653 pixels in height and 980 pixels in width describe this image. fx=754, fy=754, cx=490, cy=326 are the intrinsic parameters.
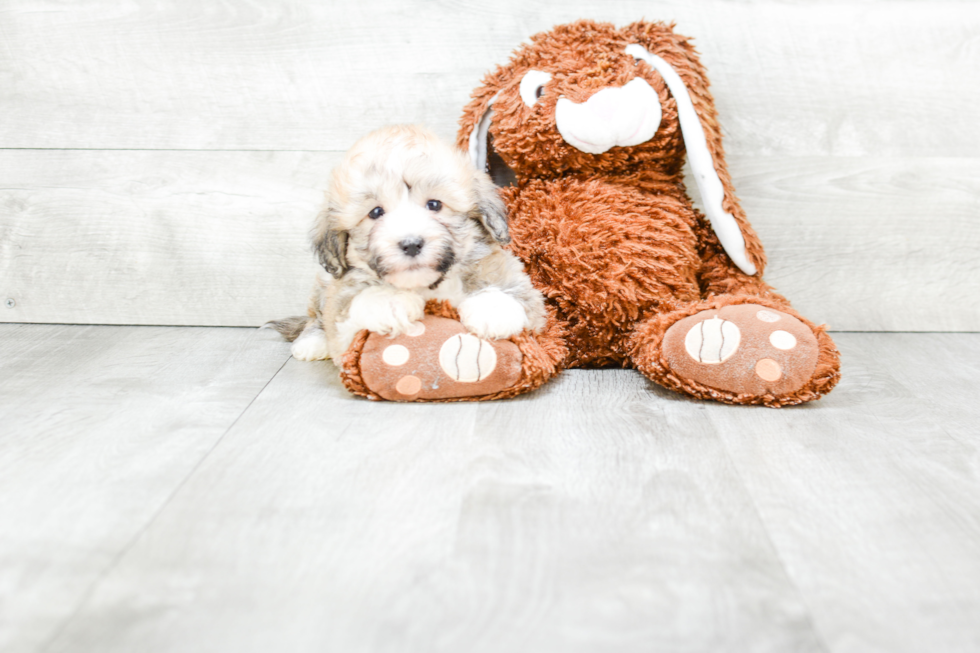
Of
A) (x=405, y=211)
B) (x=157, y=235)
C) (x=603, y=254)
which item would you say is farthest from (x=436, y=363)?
(x=157, y=235)

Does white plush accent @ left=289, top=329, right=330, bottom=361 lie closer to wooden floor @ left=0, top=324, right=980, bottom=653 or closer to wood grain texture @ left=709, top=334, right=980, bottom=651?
wooden floor @ left=0, top=324, right=980, bottom=653

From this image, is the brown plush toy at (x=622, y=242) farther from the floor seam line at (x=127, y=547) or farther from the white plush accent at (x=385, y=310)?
the floor seam line at (x=127, y=547)

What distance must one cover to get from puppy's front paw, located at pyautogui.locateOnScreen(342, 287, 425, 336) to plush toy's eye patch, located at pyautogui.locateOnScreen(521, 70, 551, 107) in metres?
0.48

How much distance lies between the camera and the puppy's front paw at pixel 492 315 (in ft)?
4.51

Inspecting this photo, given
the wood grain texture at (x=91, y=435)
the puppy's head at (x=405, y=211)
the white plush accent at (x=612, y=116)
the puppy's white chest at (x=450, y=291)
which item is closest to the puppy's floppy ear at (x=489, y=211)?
the puppy's head at (x=405, y=211)

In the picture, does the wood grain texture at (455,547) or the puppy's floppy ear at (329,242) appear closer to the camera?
the wood grain texture at (455,547)

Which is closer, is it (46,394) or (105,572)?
(105,572)

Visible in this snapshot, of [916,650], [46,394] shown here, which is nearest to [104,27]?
[46,394]

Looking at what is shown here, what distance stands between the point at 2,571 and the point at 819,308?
1.80 m

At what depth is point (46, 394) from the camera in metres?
1.46

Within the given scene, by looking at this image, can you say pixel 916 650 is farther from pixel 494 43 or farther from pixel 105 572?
pixel 494 43

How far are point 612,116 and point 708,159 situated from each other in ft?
0.72

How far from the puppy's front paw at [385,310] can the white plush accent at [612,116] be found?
1.49 ft

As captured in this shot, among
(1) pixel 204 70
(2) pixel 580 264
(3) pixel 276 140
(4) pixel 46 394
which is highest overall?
(1) pixel 204 70
